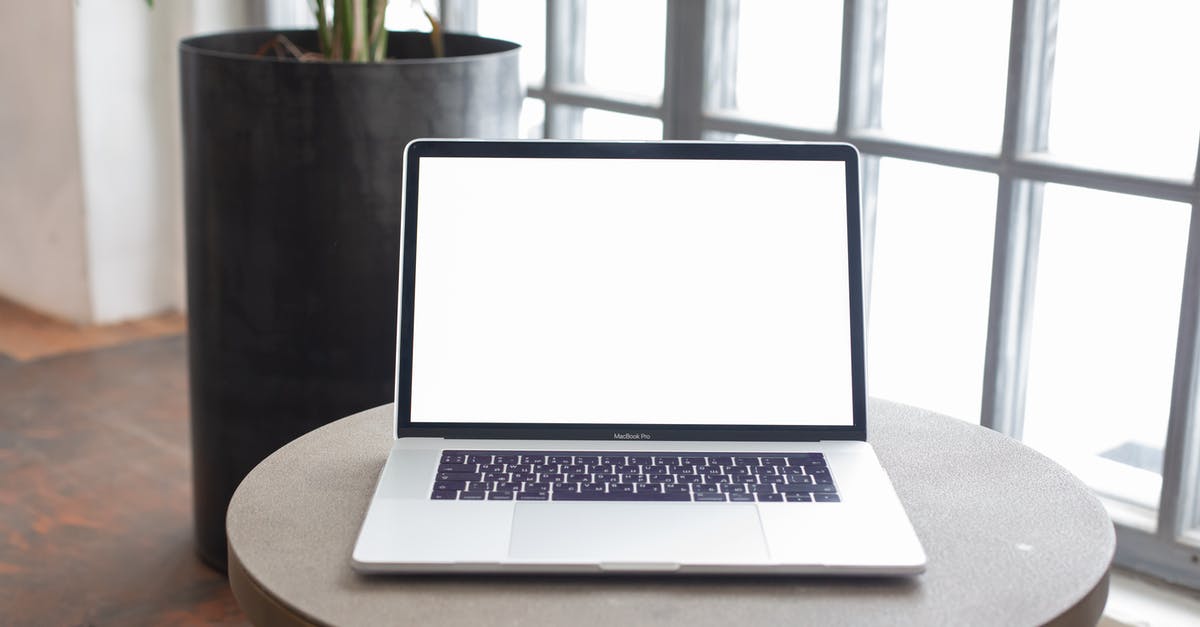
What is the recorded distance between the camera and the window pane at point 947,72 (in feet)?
6.00

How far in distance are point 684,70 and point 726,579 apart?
141 centimetres

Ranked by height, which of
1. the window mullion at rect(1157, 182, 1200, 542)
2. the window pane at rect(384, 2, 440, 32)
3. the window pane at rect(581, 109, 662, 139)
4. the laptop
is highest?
the window pane at rect(384, 2, 440, 32)

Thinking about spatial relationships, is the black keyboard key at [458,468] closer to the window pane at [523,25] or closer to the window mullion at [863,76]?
the window mullion at [863,76]

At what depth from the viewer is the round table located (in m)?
0.83

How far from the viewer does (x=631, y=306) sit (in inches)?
42.2

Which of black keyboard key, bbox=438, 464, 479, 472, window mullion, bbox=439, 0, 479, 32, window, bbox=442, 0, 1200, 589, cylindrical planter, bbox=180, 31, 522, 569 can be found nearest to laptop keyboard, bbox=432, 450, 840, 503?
black keyboard key, bbox=438, 464, 479, 472

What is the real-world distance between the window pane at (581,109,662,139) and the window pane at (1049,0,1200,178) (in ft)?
2.37

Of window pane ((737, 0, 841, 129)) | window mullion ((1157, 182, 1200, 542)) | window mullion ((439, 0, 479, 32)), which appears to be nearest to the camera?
window mullion ((1157, 182, 1200, 542))

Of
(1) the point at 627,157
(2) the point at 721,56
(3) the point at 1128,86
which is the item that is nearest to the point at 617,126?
(2) the point at 721,56

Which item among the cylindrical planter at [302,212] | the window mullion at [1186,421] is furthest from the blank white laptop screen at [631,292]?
the window mullion at [1186,421]

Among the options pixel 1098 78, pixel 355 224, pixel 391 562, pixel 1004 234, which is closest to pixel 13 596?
pixel 355 224

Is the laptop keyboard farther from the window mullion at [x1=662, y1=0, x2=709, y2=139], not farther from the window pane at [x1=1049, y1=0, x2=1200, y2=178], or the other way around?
the window mullion at [x1=662, y1=0, x2=709, y2=139]

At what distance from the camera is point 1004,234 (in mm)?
1808

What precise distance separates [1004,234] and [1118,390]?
A: 0.87 ft
